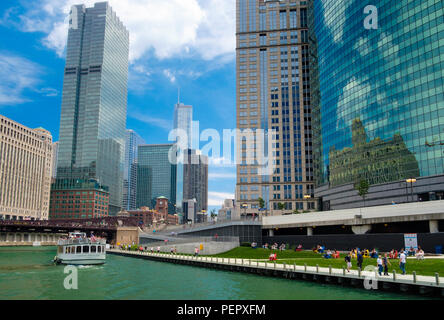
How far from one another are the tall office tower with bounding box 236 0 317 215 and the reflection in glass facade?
32.7m

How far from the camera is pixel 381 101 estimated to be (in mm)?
96250

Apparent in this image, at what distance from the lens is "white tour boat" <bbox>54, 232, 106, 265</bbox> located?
69.9m

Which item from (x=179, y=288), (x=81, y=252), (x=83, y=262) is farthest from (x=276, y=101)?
(x=179, y=288)

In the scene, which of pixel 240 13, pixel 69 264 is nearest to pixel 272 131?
pixel 240 13

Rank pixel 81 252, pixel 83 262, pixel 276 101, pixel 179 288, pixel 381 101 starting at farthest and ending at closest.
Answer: pixel 276 101 → pixel 381 101 → pixel 81 252 → pixel 83 262 → pixel 179 288

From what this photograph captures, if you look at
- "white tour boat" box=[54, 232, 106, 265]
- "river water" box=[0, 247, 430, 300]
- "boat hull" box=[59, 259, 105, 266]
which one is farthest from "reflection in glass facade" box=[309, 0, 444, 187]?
"boat hull" box=[59, 259, 105, 266]

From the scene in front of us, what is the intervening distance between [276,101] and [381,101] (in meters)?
Answer: 70.4

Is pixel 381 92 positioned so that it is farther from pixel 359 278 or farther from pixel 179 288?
pixel 179 288

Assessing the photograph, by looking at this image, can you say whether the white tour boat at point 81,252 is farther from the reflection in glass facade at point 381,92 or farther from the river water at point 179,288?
the reflection in glass facade at point 381,92

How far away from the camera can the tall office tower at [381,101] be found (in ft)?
275

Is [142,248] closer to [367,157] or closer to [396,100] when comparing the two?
[367,157]

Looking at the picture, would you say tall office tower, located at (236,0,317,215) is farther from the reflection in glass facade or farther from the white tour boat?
the white tour boat
